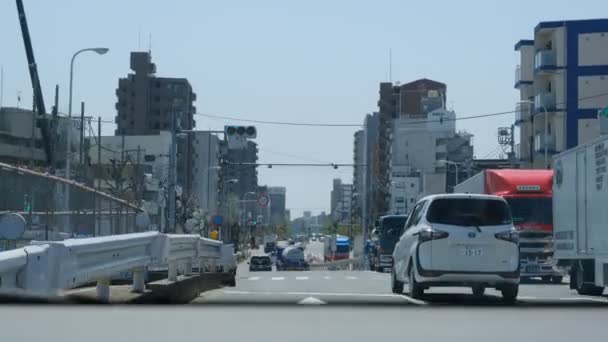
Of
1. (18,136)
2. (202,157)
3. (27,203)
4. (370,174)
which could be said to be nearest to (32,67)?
(18,136)

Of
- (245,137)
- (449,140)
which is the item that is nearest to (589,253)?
(245,137)

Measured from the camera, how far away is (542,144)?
71.9 m

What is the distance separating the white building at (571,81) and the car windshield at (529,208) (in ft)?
125

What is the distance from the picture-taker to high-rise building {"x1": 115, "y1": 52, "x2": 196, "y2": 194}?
12862cm

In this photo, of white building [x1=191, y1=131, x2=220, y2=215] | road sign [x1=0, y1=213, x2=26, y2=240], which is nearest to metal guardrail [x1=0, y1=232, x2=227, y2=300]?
road sign [x1=0, y1=213, x2=26, y2=240]

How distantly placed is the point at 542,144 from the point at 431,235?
5706cm

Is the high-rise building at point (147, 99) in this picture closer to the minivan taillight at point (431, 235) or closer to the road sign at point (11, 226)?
the road sign at point (11, 226)

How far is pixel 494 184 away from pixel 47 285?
2176 centimetres

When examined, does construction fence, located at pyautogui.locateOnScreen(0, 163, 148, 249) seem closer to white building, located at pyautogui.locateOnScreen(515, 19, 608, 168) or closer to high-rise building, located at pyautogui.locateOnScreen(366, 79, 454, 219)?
white building, located at pyautogui.locateOnScreen(515, 19, 608, 168)

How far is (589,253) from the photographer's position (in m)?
20.2

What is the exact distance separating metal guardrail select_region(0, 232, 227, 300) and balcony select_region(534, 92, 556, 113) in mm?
54819

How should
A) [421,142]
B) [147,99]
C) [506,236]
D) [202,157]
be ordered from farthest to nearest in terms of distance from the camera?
[202,157] → [147,99] → [421,142] → [506,236]

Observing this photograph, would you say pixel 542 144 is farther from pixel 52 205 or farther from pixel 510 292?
pixel 52 205

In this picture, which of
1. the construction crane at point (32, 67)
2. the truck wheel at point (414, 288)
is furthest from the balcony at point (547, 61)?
the truck wheel at point (414, 288)
